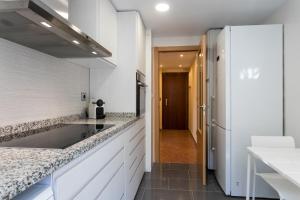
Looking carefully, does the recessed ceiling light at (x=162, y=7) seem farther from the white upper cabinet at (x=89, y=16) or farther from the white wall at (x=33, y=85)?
the white wall at (x=33, y=85)

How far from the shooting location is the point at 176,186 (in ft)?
9.30

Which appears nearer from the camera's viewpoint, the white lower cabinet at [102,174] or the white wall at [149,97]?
the white lower cabinet at [102,174]

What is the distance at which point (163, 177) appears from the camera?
315cm

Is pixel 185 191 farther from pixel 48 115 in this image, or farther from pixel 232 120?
pixel 48 115

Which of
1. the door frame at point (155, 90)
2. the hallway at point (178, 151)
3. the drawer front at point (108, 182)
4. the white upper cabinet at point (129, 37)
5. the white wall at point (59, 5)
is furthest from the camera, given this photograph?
the hallway at point (178, 151)

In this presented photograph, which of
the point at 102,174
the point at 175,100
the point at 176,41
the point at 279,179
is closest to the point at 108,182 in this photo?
the point at 102,174

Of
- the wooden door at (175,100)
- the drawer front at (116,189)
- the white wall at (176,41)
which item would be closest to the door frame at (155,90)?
the white wall at (176,41)

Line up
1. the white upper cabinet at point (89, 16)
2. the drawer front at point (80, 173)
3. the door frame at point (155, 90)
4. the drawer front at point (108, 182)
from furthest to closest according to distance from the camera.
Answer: the door frame at point (155, 90)
the white upper cabinet at point (89, 16)
the drawer front at point (108, 182)
the drawer front at point (80, 173)

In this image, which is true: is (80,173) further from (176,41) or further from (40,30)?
(176,41)

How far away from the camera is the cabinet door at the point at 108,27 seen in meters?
2.10

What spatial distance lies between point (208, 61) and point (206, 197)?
2064 millimetres

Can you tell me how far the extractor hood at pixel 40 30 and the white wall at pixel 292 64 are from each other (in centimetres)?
198

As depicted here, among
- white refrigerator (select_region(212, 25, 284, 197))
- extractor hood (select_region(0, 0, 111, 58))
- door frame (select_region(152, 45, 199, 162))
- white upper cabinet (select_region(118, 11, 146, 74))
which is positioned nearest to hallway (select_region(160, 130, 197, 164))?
door frame (select_region(152, 45, 199, 162))

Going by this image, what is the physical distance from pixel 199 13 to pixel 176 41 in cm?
106
